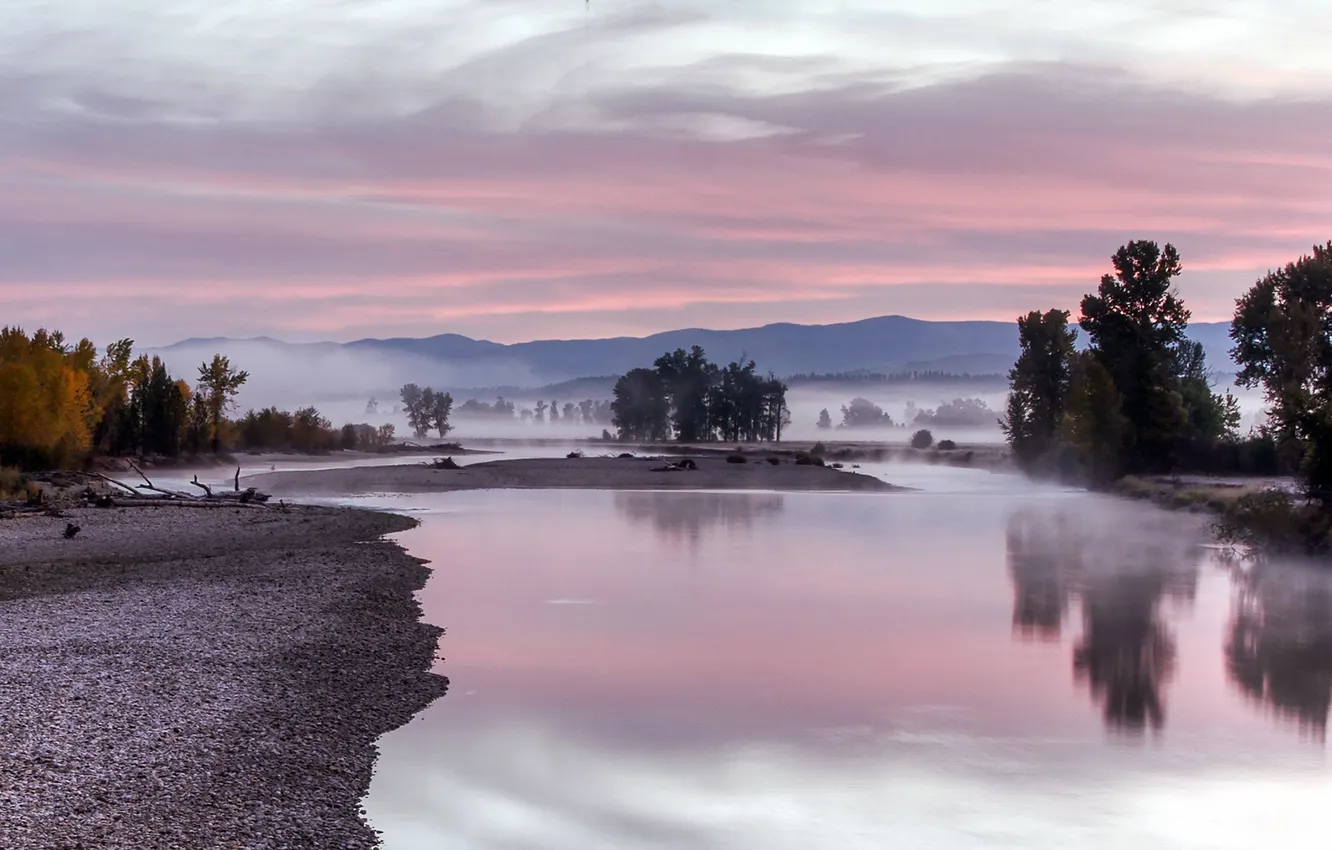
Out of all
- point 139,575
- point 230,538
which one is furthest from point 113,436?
point 139,575

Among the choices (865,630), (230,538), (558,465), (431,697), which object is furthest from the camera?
(558,465)

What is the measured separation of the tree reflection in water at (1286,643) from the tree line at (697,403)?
104 meters

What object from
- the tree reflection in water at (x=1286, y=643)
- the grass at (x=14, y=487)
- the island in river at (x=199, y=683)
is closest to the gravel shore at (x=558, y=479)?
the grass at (x=14, y=487)

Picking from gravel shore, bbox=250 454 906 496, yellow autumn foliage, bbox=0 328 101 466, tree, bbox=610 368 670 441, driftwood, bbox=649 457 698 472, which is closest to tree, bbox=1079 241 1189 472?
gravel shore, bbox=250 454 906 496

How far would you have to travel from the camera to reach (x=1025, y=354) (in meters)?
77.9

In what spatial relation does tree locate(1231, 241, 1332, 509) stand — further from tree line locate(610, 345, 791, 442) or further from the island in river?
tree line locate(610, 345, 791, 442)

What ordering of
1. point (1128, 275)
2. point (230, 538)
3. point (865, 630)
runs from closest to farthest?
point (865, 630) → point (230, 538) → point (1128, 275)

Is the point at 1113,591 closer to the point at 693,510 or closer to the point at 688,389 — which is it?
the point at 693,510

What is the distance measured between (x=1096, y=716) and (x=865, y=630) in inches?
241

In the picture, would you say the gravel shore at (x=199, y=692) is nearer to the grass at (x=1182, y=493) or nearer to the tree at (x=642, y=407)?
the grass at (x=1182, y=493)

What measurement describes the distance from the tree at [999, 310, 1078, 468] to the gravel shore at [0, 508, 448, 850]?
56.7 meters

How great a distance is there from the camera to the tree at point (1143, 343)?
58625 mm

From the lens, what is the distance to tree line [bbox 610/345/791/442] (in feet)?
440

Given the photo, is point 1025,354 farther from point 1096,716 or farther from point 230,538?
point 1096,716
